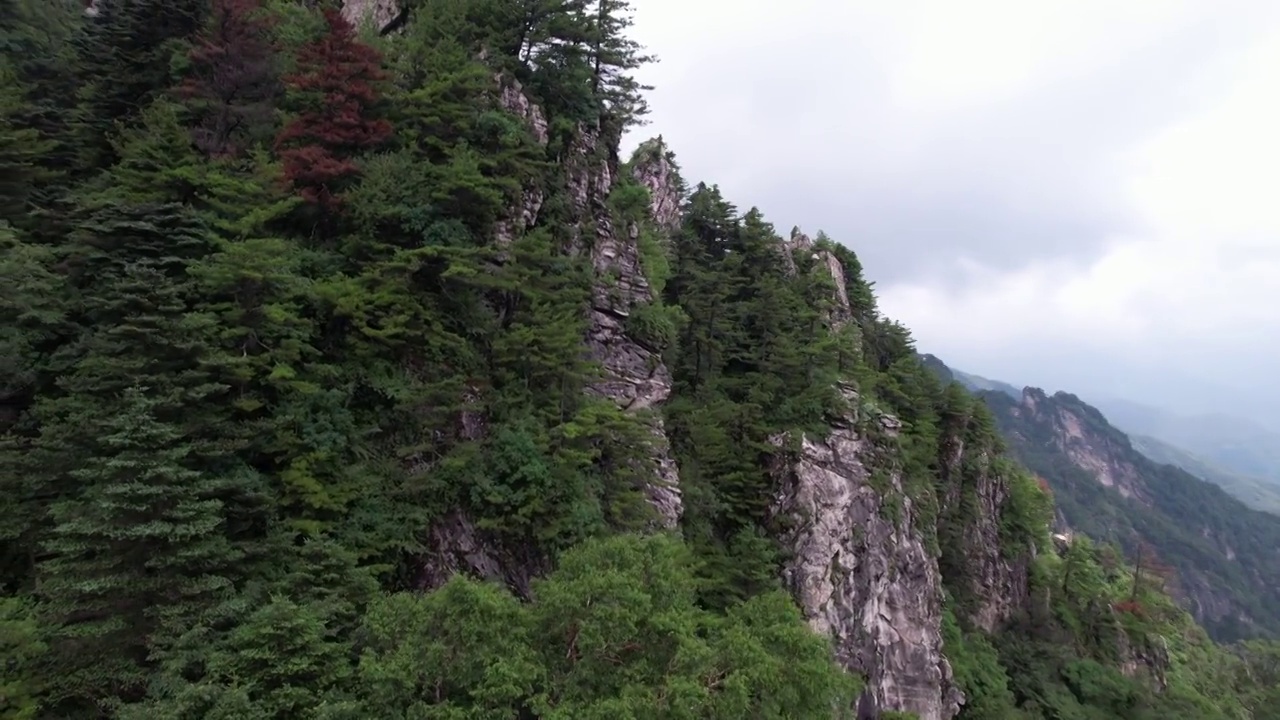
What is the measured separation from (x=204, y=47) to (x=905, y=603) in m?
30.4

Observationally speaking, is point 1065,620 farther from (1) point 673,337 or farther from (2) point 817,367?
(1) point 673,337

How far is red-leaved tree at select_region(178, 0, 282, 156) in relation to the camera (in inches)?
665

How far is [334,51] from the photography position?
1678 centimetres

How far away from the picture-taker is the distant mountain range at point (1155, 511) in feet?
274

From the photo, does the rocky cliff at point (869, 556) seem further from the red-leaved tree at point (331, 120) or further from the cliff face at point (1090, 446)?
the cliff face at point (1090, 446)

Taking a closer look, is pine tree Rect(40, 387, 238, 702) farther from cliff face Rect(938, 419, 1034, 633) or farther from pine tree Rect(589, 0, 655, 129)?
cliff face Rect(938, 419, 1034, 633)

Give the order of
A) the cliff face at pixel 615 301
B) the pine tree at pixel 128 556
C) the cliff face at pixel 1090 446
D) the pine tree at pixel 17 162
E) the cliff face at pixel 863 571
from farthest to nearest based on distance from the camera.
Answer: the cliff face at pixel 1090 446
the cliff face at pixel 863 571
the cliff face at pixel 615 301
the pine tree at pixel 17 162
the pine tree at pixel 128 556

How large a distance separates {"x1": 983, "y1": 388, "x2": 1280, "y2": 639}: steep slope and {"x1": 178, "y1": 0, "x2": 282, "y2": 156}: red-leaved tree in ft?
320

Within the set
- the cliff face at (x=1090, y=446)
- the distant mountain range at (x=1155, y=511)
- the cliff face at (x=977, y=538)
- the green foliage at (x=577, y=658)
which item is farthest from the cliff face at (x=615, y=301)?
the cliff face at (x=1090, y=446)

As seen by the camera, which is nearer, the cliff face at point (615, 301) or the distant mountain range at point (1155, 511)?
the cliff face at point (615, 301)

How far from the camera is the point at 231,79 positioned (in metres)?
17.8

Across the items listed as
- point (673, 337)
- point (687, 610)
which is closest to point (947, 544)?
point (673, 337)

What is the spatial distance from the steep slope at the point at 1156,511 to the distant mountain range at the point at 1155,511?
0.17 metres

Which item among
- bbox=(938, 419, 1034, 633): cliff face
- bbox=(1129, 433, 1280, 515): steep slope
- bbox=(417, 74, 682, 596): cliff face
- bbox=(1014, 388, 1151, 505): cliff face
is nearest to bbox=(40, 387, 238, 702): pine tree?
bbox=(417, 74, 682, 596): cliff face
